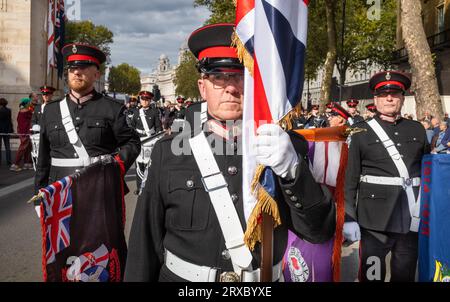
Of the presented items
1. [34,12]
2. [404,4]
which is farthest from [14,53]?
[404,4]

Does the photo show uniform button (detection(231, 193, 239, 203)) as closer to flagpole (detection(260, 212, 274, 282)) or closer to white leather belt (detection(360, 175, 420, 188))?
flagpole (detection(260, 212, 274, 282))

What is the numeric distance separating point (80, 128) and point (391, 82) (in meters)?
2.87

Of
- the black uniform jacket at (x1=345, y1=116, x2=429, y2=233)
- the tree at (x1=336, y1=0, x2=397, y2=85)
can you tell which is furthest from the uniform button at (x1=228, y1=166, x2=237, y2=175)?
the tree at (x1=336, y1=0, x2=397, y2=85)

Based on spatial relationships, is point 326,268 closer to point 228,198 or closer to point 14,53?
point 228,198

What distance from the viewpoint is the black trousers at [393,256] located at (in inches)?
165

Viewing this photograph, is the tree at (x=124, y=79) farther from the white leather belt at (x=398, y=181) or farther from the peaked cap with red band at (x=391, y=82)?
the white leather belt at (x=398, y=181)

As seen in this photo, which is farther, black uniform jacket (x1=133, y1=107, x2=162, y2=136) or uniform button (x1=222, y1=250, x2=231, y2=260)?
black uniform jacket (x1=133, y1=107, x2=162, y2=136)

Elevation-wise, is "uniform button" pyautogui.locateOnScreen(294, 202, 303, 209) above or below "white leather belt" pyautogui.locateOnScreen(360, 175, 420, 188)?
above

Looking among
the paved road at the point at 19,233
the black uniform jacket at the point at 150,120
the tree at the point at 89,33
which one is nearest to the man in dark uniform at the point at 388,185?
the paved road at the point at 19,233

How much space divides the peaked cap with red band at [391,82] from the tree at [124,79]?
122 meters

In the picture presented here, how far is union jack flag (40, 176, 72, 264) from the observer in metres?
3.16

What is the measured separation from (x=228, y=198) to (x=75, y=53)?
295cm

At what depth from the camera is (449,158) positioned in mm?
3910

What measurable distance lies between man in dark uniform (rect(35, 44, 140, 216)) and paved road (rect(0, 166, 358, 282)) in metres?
1.03
